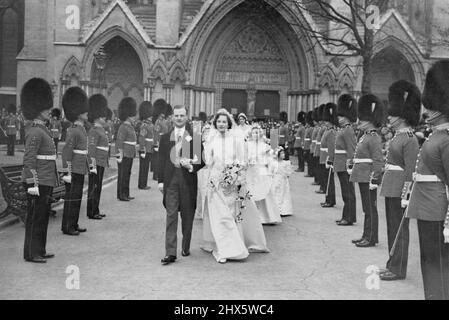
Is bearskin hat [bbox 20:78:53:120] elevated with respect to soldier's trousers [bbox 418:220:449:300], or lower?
elevated

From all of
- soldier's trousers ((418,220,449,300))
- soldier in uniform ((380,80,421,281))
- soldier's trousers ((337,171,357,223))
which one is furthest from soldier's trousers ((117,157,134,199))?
soldier's trousers ((418,220,449,300))

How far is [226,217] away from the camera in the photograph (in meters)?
7.97

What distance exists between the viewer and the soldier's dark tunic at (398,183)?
7.06 metres

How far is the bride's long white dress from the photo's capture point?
785 cm

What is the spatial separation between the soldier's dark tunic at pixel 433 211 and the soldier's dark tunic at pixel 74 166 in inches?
230

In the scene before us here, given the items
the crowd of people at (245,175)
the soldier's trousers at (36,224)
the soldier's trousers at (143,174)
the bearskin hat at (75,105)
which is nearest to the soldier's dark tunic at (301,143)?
the soldier's trousers at (143,174)

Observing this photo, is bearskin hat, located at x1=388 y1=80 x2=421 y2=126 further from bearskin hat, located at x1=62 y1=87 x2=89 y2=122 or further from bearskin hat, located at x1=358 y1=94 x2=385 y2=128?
bearskin hat, located at x1=62 y1=87 x2=89 y2=122

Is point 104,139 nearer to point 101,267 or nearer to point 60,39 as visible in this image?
point 101,267

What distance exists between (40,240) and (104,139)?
3970 mm

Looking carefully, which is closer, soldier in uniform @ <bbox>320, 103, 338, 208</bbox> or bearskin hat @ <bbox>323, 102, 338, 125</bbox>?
soldier in uniform @ <bbox>320, 103, 338, 208</bbox>

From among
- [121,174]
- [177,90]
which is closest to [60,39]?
[177,90]

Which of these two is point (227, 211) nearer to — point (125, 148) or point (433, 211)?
point (433, 211)

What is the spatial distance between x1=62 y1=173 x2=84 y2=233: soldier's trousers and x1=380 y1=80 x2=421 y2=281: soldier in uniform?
4975 millimetres

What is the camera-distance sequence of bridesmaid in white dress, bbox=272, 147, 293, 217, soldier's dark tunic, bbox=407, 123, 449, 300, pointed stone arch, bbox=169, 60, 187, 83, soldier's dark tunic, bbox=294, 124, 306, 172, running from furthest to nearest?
pointed stone arch, bbox=169, 60, 187, 83
soldier's dark tunic, bbox=294, 124, 306, 172
bridesmaid in white dress, bbox=272, 147, 293, 217
soldier's dark tunic, bbox=407, 123, 449, 300
